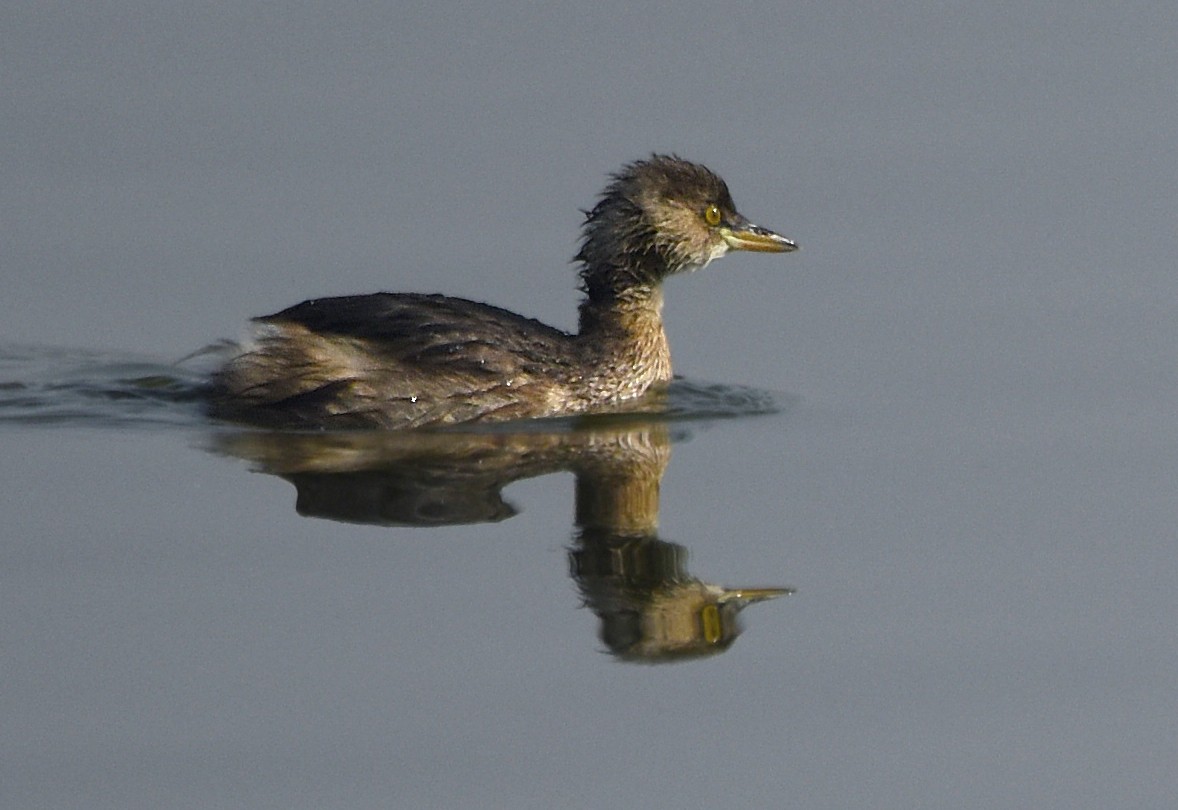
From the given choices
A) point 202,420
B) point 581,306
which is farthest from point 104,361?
point 581,306

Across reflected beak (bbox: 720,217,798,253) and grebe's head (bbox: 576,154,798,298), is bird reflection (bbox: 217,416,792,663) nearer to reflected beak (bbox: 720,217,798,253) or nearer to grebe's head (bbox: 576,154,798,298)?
grebe's head (bbox: 576,154,798,298)

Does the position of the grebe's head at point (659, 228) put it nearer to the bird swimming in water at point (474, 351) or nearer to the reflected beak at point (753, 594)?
the bird swimming in water at point (474, 351)

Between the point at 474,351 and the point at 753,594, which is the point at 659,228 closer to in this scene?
the point at 474,351

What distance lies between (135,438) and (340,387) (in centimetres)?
79

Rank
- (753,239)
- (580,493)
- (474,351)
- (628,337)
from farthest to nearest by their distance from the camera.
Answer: (753,239)
(628,337)
(474,351)
(580,493)

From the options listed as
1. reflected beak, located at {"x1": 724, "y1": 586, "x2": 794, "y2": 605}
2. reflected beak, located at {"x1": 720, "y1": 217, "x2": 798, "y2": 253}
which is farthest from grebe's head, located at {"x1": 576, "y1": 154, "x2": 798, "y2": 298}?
reflected beak, located at {"x1": 724, "y1": 586, "x2": 794, "y2": 605}

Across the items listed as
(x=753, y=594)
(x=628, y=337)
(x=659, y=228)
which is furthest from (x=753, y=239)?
(x=753, y=594)

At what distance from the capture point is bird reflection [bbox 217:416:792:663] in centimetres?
693

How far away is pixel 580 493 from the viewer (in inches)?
320

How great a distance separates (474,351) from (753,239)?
1.52 m

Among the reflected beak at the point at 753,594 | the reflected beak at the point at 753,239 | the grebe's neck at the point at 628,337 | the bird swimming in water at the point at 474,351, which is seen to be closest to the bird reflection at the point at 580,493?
the reflected beak at the point at 753,594

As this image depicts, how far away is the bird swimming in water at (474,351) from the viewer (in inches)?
351

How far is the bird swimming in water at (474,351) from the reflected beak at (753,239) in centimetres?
12

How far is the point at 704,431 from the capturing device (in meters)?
9.07
